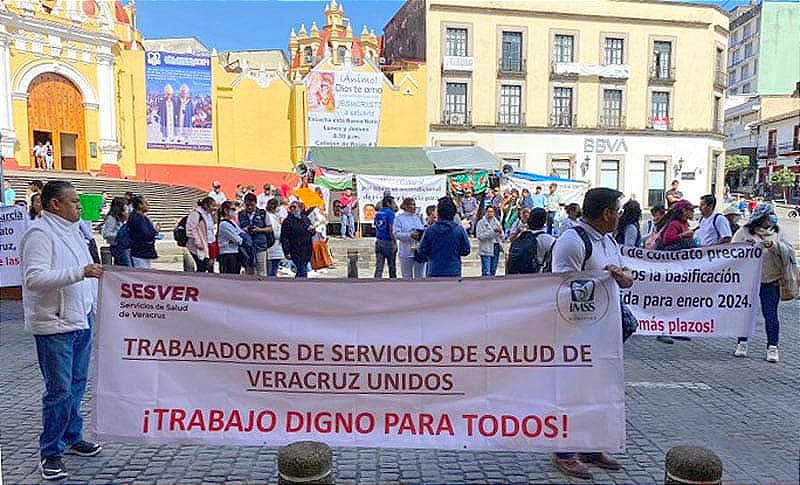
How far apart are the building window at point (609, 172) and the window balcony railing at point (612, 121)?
2.25 m

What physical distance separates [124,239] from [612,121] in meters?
36.7

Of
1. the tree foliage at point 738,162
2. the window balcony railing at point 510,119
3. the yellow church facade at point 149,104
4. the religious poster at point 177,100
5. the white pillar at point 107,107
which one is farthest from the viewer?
the tree foliage at point 738,162

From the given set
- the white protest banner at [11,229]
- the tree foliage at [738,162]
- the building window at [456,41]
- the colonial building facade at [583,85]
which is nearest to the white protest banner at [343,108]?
the colonial building facade at [583,85]

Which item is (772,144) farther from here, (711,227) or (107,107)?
(711,227)

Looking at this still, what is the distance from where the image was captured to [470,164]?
20312 millimetres

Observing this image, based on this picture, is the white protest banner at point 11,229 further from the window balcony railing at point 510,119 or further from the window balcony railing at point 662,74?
the window balcony railing at point 662,74

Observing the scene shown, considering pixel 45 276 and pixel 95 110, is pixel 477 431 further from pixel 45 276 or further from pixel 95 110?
pixel 95 110

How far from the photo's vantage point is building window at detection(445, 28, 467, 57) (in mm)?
37719

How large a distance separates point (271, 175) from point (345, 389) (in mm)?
30918

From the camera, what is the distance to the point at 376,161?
2134 centimetres

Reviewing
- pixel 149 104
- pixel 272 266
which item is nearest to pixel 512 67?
pixel 149 104

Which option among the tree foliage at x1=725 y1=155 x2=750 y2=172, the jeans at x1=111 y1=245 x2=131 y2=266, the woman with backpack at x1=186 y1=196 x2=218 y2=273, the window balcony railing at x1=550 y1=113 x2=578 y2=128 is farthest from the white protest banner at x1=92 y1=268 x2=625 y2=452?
the tree foliage at x1=725 y1=155 x2=750 y2=172

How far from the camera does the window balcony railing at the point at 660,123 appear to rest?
132 ft

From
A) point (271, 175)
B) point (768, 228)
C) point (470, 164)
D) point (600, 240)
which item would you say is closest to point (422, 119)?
point (271, 175)
